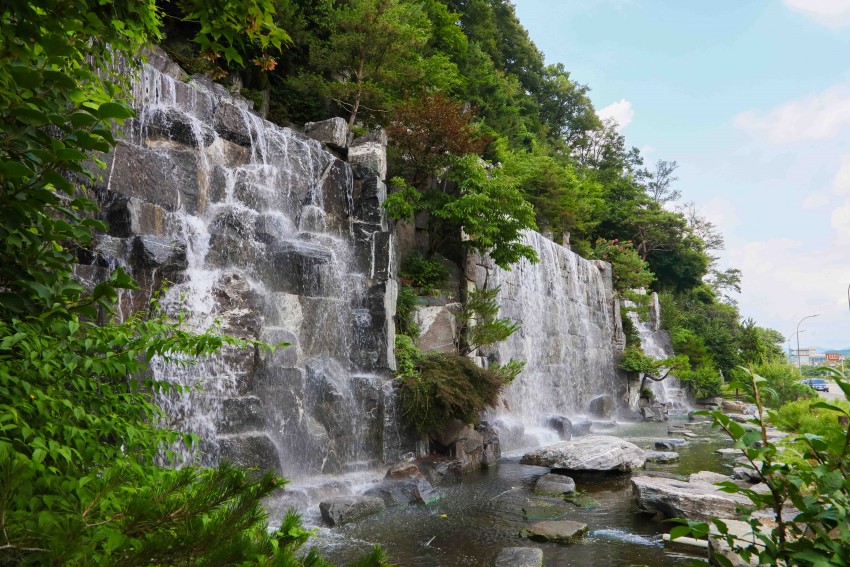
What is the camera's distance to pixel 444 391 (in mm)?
10414

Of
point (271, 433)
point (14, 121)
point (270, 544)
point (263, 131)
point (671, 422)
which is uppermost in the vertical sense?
point (263, 131)

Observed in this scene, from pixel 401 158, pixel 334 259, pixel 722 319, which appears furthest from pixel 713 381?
pixel 334 259

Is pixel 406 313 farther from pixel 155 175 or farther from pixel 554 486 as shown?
pixel 155 175

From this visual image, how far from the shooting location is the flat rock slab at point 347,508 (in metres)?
7.12

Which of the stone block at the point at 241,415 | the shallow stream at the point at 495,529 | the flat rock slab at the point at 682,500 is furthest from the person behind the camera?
the stone block at the point at 241,415

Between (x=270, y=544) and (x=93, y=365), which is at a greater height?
(x=93, y=365)

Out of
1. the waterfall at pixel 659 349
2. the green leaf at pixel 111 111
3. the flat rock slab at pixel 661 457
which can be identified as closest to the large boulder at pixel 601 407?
the waterfall at pixel 659 349

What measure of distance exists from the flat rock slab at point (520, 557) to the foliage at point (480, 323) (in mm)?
7392

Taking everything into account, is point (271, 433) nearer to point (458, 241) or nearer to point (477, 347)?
point (477, 347)

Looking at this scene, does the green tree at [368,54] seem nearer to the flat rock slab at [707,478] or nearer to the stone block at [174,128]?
the stone block at [174,128]

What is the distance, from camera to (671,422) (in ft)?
70.6

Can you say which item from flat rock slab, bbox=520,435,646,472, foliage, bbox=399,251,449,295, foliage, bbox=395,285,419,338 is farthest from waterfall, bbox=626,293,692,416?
foliage, bbox=395,285,419,338

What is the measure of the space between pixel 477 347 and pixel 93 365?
11.7m

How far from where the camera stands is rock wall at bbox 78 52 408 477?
789cm
